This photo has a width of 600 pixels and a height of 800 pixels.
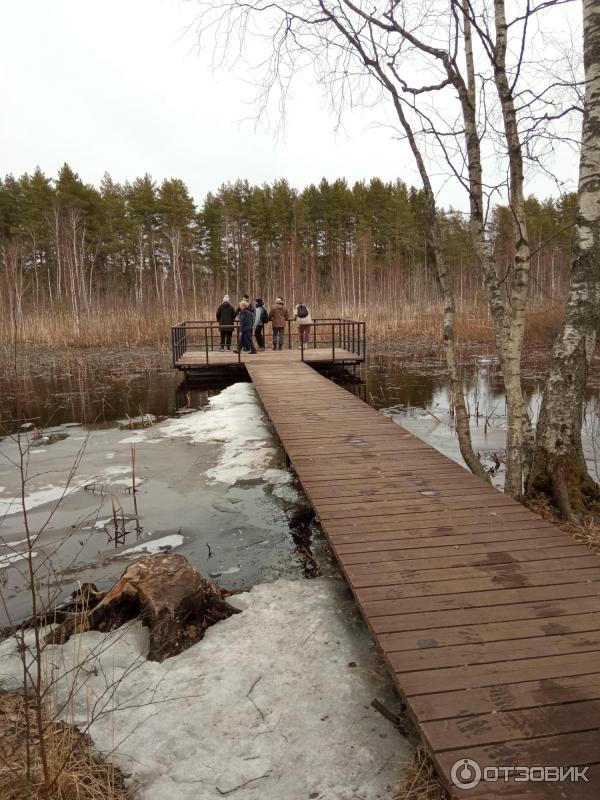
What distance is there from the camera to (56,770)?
2.02m

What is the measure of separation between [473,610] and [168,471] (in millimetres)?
5001

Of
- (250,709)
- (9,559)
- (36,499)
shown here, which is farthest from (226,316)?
(250,709)

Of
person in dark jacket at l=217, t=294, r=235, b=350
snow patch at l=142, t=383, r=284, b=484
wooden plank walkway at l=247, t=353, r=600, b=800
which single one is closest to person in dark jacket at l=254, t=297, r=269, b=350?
person in dark jacket at l=217, t=294, r=235, b=350

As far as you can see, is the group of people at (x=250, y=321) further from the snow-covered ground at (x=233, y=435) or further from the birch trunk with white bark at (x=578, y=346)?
the birch trunk with white bark at (x=578, y=346)

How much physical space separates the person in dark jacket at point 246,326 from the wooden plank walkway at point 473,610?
9.62 m

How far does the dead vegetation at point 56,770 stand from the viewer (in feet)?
6.25

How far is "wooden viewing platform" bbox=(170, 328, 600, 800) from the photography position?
6.28 feet

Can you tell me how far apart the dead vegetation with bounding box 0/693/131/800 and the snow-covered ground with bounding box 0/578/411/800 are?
0.29 feet

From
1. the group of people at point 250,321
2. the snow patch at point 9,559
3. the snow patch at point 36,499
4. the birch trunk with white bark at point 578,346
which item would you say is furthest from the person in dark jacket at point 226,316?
the birch trunk with white bark at point 578,346

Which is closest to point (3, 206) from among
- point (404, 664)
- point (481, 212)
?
point (481, 212)

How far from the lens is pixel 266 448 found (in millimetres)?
7812

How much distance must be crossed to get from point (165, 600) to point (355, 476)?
227 centimetres

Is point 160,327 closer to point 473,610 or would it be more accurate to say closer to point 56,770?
point 473,610

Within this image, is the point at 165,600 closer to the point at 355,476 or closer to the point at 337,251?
the point at 355,476
